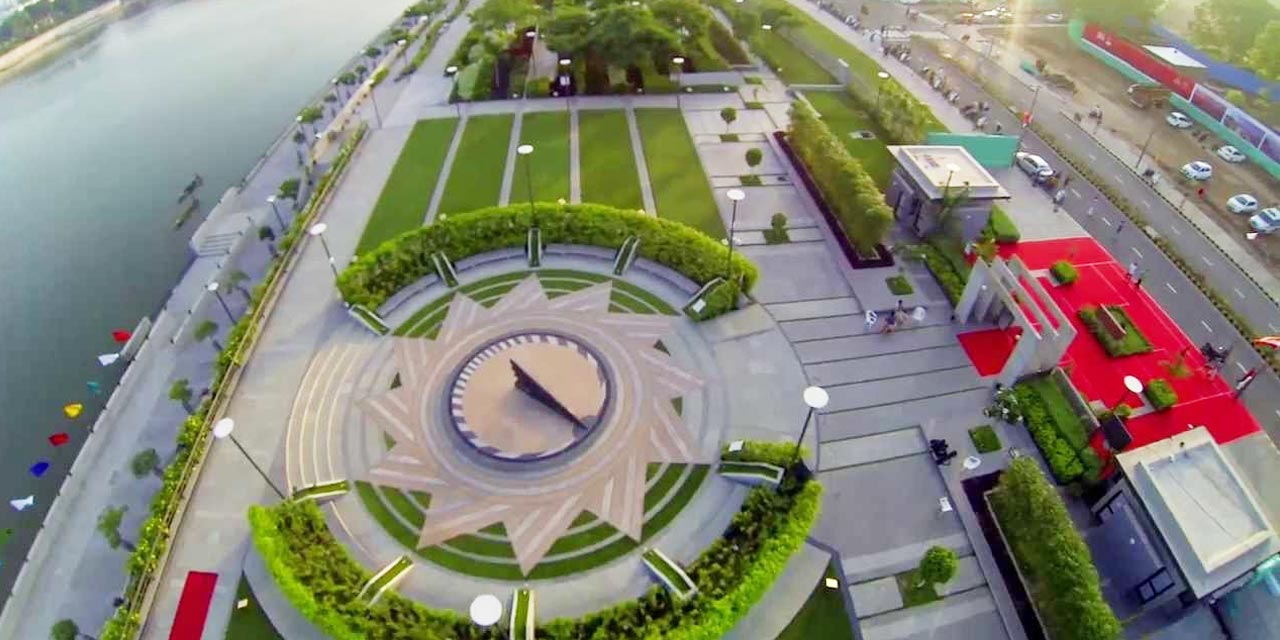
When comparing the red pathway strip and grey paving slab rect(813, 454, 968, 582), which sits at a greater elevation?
the red pathway strip

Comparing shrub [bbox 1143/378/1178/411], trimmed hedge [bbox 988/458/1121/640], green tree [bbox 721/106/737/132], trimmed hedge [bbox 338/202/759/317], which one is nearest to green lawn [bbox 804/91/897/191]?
green tree [bbox 721/106/737/132]

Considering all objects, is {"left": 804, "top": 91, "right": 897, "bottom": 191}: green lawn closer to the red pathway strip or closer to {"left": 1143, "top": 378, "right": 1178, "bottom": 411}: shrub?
{"left": 1143, "top": 378, "right": 1178, "bottom": 411}: shrub

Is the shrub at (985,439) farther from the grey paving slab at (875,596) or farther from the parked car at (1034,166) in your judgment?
the parked car at (1034,166)

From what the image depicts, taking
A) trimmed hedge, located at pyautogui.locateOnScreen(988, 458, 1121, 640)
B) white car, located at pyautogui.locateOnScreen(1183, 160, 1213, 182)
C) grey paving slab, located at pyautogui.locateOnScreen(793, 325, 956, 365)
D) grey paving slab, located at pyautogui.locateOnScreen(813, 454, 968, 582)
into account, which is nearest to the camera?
trimmed hedge, located at pyautogui.locateOnScreen(988, 458, 1121, 640)

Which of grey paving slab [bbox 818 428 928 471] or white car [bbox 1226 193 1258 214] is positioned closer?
grey paving slab [bbox 818 428 928 471]

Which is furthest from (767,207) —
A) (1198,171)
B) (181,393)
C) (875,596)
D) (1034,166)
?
(181,393)

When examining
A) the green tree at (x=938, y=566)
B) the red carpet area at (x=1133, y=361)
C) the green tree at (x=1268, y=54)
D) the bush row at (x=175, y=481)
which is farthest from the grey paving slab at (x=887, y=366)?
the green tree at (x=1268, y=54)

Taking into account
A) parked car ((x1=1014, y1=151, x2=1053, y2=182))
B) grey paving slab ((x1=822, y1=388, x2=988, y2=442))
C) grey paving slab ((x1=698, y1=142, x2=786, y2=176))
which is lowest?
grey paving slab ((x1=822, y1=388, x2=988, y2=442))
